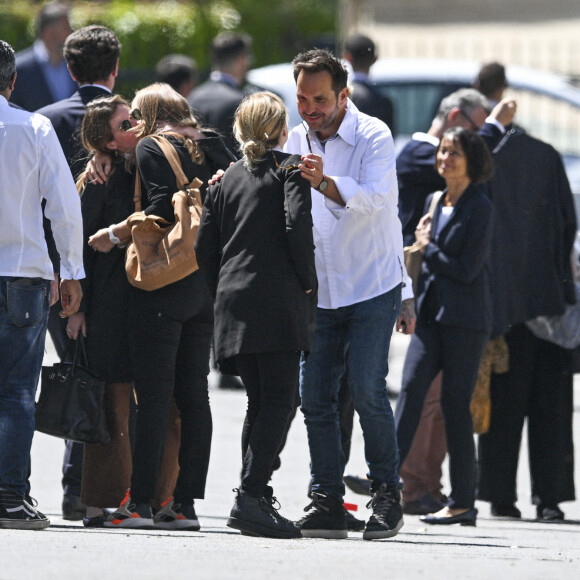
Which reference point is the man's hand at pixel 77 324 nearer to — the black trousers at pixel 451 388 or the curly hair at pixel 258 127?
the curly hair at pixel 258 127

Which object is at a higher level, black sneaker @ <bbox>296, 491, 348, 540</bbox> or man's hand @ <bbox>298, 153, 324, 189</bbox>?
man's hand @ <bbox>298, 153, 324, 189</bbox>

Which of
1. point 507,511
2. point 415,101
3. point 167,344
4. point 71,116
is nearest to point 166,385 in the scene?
point 167,344

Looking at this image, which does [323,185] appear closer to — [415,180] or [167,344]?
[167,344]

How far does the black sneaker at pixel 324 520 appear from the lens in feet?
21.5

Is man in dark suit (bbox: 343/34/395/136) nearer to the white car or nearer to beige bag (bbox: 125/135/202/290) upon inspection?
beige bag (bbox: 125/135/202/290)

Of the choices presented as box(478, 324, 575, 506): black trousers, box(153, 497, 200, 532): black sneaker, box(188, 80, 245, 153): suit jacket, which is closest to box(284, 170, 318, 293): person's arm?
box(153, 497, 200, 532): black sneaker

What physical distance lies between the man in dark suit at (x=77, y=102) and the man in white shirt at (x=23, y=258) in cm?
74

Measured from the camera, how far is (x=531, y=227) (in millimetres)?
8211

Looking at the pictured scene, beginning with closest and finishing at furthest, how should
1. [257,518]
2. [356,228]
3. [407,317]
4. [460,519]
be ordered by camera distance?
[257,518]
[356,228]
[407,317]
[460,519]

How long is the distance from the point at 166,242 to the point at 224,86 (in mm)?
4978

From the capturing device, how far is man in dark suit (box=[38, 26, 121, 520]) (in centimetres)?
718

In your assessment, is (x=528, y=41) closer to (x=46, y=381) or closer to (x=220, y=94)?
(x=220, y=94)

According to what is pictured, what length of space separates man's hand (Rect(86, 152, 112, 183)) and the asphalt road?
1.42m

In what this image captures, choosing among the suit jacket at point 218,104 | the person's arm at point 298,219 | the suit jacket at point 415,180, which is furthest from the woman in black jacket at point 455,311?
the suit jacket at point 218,104
